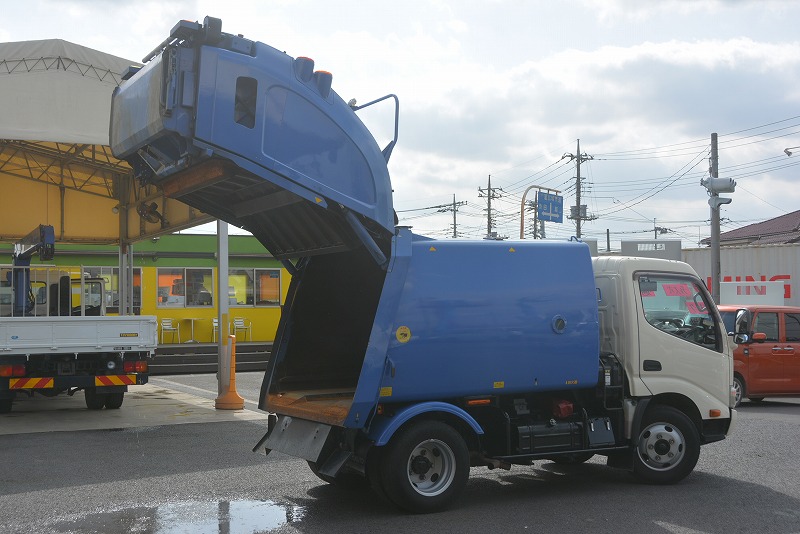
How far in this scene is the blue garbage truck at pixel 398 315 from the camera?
6.57 meters

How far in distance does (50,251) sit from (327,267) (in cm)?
907

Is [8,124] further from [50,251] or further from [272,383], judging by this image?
[272,383]

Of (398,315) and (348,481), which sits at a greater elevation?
(398,315)

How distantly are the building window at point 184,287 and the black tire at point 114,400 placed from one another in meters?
12.9

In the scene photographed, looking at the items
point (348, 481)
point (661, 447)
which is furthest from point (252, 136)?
point (661, 447)

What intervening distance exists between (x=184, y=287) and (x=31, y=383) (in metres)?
15.0

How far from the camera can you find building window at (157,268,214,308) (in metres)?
27.6

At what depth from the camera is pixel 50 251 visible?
50.9ft

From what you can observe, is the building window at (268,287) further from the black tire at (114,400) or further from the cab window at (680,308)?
the cab window at (680,308)

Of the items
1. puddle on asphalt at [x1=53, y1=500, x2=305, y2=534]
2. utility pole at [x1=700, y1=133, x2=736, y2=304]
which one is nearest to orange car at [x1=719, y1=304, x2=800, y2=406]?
utility pole at [x1=700, y1=133, x2=736, y2=304]

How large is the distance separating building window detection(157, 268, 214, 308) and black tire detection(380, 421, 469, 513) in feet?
71.4

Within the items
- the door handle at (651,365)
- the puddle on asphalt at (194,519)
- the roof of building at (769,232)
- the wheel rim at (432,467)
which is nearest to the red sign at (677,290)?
the door handle at (651,365)

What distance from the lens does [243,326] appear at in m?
28.1

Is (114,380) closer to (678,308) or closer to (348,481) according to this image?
(348,481)
